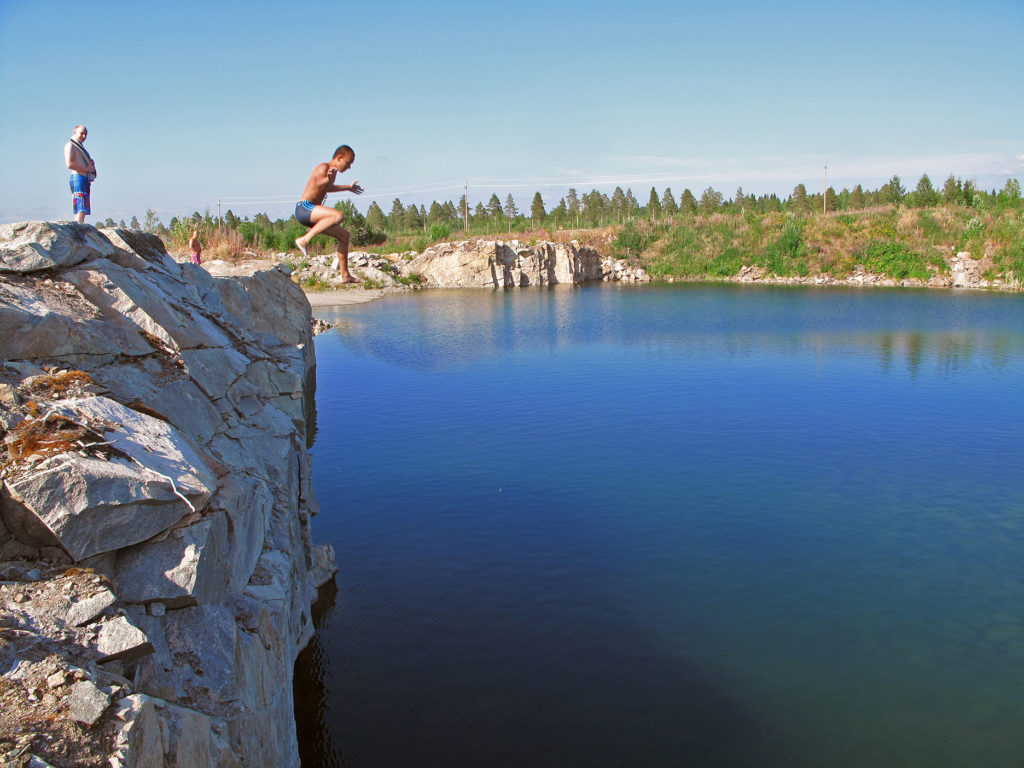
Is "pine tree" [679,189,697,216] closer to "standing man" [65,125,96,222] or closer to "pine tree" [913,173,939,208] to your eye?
"pine tree" [913,173,939,208]

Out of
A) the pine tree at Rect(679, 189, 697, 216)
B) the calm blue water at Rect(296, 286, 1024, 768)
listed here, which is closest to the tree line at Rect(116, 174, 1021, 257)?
the pine tree at Rect(679, 189, 697, 216)

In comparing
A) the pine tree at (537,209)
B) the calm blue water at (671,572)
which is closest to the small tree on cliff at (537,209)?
the pine tree at (537,209)

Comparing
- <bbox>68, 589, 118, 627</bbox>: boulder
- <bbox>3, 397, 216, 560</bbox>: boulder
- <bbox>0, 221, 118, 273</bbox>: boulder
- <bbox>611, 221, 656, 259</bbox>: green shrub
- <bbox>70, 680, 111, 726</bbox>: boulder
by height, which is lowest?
<bbox>70, 680, 111, 726</bbox>: boulder

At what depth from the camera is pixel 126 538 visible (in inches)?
201

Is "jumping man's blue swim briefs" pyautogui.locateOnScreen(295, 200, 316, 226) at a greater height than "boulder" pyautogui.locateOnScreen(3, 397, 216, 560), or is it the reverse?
"jumping man's blue swim briefs" pyautogui.locateOnScreen(295, 200, 316, 226)

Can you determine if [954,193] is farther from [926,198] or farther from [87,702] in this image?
[87,702]

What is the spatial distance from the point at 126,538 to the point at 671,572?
8.10m

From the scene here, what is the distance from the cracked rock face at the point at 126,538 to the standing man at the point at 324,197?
9.42 ft

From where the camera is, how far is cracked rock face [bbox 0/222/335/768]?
4.26 m

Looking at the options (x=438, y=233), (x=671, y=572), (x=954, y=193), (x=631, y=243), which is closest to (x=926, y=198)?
(x=954, y=193)

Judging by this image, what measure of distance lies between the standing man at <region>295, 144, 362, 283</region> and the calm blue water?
5082 mm

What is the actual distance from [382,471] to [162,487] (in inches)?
401

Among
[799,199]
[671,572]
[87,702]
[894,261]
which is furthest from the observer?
[799,199]

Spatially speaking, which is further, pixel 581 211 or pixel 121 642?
pixel 581 211
